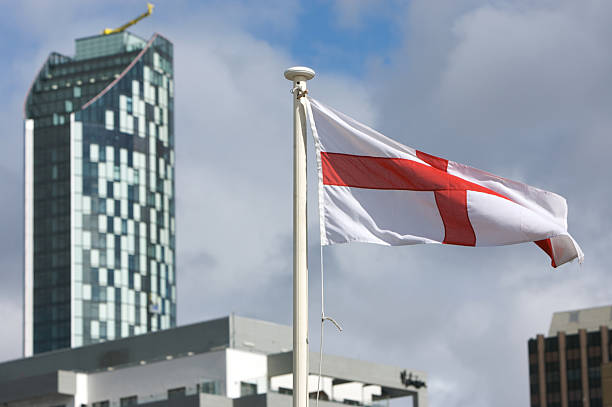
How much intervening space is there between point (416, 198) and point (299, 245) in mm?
2521

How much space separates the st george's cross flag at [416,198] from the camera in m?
18.5

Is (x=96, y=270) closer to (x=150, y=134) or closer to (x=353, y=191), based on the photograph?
(x=150, y=134)

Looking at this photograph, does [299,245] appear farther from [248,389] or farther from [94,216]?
[94,216]

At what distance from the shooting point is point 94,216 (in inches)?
7500

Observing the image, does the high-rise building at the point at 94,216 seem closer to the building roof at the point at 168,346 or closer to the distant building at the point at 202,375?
the building roof at the point at 168,346

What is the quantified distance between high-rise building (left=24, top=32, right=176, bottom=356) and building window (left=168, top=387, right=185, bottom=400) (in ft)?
369

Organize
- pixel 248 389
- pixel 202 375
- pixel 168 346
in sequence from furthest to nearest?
pixel 168 346 < pixel 202 375 < pixel 248 389

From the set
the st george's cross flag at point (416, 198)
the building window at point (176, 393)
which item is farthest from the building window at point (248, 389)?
the st george's cross flag at point (416, 198)

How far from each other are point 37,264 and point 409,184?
17738 centimetres

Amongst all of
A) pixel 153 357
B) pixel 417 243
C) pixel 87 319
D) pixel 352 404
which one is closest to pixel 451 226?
pixel 417 243

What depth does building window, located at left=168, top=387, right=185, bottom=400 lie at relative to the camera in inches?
2749

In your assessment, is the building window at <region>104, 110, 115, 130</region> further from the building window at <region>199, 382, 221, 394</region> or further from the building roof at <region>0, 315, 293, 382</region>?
the building window at <region>199, 382, 221, 394</region>

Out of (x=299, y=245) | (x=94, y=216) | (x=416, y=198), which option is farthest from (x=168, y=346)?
(x=94, y=216)

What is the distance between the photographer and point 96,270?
188 metres
